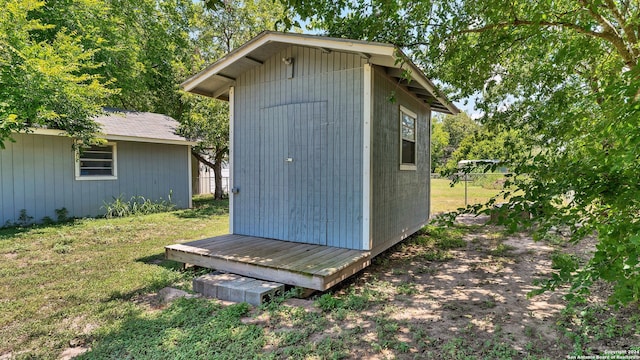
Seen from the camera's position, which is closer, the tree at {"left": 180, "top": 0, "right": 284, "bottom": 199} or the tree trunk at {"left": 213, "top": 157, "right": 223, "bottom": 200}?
the tree at {"left": 180, "top": 0, "right": 284, "bottom": 199}

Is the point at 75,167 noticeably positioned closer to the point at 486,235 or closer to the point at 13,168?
the point at 13,168

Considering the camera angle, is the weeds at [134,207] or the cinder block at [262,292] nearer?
the cinder block at [262,292]

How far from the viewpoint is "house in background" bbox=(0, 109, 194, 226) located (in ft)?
25.2

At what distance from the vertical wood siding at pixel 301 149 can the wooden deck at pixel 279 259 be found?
0.30m

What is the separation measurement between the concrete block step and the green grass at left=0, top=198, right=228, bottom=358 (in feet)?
2.14

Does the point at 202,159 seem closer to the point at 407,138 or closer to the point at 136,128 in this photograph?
the point at 136,128

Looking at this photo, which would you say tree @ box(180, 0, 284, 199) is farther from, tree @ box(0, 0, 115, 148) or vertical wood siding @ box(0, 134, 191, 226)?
tree @ box(0, 0, 115, 148)

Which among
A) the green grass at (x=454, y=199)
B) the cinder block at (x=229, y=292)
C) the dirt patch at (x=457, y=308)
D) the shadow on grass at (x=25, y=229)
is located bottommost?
the dirt patch at (x=457, y=308)

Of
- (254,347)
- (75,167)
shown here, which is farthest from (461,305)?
(75,167)

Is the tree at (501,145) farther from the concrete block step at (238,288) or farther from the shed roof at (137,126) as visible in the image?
the shed roof at (137,126)

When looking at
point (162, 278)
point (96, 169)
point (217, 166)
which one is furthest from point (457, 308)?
point (217, 166)

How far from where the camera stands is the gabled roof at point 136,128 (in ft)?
29.4

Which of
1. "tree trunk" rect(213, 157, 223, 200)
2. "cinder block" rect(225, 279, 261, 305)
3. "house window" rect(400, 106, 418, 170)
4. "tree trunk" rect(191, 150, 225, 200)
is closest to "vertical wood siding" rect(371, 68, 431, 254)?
"house window" rect(400, 106, 418, 170)

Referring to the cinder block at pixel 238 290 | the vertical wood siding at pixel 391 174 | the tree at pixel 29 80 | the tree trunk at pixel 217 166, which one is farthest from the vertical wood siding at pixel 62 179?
the vertical wood siding at pixel 391 174
